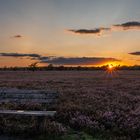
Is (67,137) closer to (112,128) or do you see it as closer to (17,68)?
(112,128)

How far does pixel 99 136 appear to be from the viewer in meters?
15.2

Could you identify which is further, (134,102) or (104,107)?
(134,102)

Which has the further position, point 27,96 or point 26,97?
point 26,97

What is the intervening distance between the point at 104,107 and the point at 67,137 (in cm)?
608

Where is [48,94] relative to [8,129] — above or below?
above

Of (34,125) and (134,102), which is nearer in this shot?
(34,125)

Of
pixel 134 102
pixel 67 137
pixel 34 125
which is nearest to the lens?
pixel 67 137

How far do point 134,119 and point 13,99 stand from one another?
6.21 m

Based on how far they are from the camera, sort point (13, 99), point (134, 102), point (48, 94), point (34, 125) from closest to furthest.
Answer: point (34, 125), point (48, 94), point (13, 99), point (134, 102)

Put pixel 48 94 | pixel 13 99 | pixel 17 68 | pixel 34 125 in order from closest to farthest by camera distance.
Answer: pixel 34 125
pixel 48 94
pixel 13 99
pixel 17 68

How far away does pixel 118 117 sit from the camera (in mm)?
17828

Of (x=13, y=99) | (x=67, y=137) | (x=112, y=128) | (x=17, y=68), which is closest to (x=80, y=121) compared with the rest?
(x=112, y=128)

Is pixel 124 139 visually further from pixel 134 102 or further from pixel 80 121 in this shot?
pixel 134 102

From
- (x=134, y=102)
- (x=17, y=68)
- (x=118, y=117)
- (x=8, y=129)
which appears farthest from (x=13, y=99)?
(x=17, y=68)
